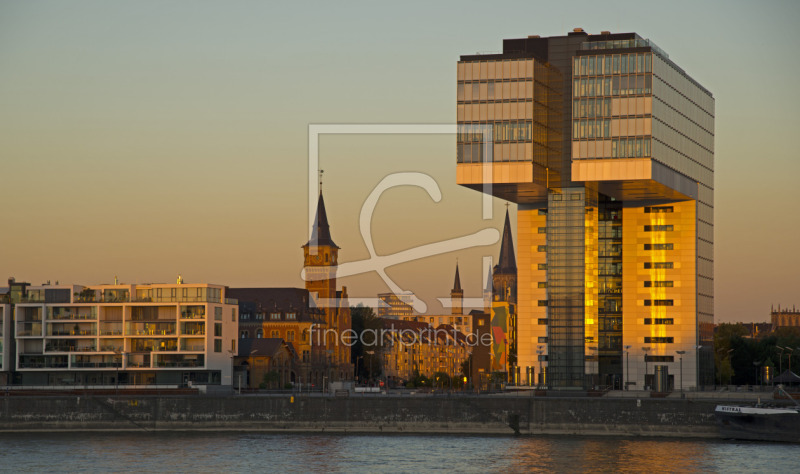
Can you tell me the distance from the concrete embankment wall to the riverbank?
0.10 metres

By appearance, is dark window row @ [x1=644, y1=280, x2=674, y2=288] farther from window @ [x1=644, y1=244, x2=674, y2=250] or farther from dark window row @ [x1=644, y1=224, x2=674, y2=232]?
dark window row @ [x1=644, y1=224, x2=674, y2=232]

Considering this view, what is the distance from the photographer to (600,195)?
168375 mm

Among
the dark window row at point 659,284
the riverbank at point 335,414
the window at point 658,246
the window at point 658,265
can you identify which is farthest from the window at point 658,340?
the riverbank at point 335,414

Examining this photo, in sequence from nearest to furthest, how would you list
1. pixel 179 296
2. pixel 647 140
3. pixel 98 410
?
pixel 98 410 < pixel 647 140 < pixel 179 296

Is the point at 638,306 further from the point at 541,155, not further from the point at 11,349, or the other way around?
the point at 11,349

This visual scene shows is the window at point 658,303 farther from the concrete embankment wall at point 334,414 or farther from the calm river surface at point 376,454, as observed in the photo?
the calm river surface at point 376,454

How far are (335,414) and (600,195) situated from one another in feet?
201

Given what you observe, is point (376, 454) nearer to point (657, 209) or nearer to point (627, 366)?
point (627, 366)

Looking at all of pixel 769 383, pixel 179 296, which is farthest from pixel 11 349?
pixel 769 383

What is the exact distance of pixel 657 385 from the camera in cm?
16275

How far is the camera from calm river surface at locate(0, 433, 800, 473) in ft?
301

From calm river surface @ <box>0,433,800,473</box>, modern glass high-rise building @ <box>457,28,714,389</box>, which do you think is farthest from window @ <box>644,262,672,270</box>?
calm river surface @ <box>0,433,800,473</box>

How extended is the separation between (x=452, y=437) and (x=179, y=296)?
216 ft

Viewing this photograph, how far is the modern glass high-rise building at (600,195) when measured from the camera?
151750 millimetres
